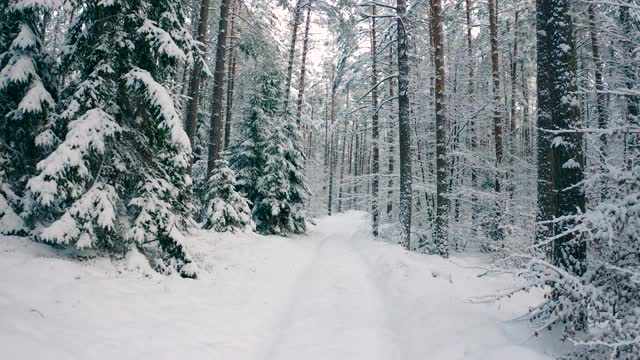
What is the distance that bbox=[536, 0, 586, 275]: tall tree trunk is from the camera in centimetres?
498

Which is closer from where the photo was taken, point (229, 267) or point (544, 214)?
point (544, 214)

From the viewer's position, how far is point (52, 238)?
6.36 metres

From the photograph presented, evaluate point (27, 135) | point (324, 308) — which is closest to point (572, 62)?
point (324, 308)

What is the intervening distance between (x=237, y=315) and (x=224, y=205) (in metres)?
7.26

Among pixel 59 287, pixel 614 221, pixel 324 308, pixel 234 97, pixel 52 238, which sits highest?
pixel 234 97

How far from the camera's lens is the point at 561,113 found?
17.3 feet

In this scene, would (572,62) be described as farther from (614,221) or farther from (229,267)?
(229,267)

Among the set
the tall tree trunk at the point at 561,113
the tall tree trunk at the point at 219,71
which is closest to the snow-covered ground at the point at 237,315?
the tall tree trunk at the point at 561,113

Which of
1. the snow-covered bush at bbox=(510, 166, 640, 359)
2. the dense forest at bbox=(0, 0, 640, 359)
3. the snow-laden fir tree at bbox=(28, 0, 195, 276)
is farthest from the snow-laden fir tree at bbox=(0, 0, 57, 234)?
the snow-covered bush at bbox=(510, 166, 640, 359)

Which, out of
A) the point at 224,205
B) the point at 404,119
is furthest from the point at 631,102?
the point at 224,205

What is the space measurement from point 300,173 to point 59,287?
13.1 metres

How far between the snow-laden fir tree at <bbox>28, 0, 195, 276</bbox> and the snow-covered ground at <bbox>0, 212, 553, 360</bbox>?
0.71m

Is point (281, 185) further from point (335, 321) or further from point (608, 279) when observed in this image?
point (608, 279)

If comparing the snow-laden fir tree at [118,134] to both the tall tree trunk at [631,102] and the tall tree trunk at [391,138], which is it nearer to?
the tall tree trunk at [631,102]
